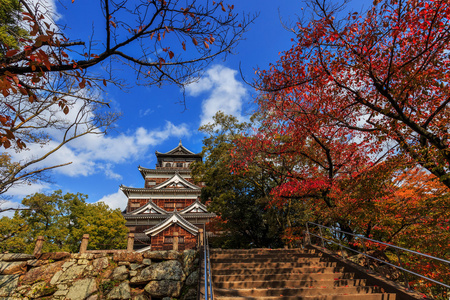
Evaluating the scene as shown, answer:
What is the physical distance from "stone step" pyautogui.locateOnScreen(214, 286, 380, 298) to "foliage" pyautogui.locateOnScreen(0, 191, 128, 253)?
1697cm

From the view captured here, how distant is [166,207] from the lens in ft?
A: 102

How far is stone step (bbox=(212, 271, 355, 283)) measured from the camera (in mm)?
5756

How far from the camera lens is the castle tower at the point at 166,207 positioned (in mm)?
21281

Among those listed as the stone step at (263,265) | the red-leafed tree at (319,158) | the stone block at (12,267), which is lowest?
the stone step at (263,265)

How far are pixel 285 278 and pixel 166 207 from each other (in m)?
27.1

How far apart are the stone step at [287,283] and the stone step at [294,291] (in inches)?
12.1

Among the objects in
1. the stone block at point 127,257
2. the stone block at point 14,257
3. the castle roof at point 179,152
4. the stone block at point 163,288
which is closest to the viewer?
the stone block at point 163,288

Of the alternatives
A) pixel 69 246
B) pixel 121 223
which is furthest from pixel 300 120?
pixel 69 246

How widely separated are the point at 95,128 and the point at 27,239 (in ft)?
69.0

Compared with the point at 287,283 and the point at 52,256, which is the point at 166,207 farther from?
the point at 287,283

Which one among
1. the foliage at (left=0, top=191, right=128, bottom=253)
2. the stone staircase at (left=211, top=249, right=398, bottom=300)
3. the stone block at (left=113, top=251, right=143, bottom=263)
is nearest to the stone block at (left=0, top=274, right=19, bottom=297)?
the stone block at (left=113, top=251, right=143, bottom=263)

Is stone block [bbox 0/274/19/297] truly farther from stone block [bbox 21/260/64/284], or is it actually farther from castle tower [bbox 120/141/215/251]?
castle tower [bbox 120/141/215/251]

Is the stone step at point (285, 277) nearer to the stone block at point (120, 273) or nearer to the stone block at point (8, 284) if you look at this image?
the stone block at point (120, 273)

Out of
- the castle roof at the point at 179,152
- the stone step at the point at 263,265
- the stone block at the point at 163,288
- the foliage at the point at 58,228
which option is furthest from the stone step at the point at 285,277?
the castle roof at the point at 179,152
